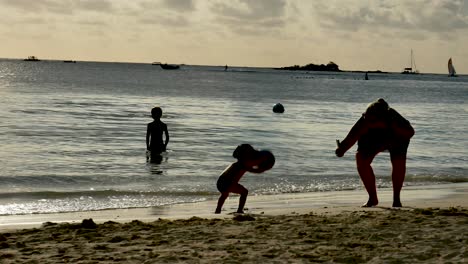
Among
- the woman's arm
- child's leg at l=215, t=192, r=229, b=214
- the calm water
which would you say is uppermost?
the woman's arm

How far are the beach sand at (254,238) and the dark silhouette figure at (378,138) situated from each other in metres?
0.71

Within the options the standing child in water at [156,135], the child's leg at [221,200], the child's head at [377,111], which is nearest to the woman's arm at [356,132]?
the child's head at [377,111]

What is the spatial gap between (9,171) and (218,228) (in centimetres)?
869

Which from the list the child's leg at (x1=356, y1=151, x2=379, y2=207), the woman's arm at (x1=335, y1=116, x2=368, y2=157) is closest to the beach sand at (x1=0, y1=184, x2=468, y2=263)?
the child's leg at (x1=356, y1=151, x2=379, y2=207)

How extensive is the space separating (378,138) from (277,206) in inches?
83.8

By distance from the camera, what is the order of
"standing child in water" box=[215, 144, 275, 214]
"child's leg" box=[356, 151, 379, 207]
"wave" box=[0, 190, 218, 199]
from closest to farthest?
"standing child in water" box=[215, 144, 275, 214], "child's leg" box=[356, 151, 379, 207], "wave" box=[0, 190, 218, 199]

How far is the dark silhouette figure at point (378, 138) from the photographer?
9.65m

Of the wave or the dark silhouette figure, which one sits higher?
the dark silhouette figure

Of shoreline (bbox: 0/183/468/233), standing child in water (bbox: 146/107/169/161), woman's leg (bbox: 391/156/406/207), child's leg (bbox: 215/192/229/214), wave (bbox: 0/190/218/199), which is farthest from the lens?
standing child in water (bbox: 146/107/169/161)

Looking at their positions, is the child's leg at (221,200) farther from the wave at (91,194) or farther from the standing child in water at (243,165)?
the wave at (91,194)

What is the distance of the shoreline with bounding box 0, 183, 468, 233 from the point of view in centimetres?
961

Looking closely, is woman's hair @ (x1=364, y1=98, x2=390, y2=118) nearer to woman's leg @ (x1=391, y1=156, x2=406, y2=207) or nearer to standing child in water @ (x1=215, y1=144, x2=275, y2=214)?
woman's leg @ (x1=391, y1=156, x2=406, y2=207)

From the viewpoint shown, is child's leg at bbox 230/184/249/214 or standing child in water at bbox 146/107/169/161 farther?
standing child in water at bbox 146/107/169/161

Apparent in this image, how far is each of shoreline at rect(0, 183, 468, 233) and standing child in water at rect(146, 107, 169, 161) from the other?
4140 mm
